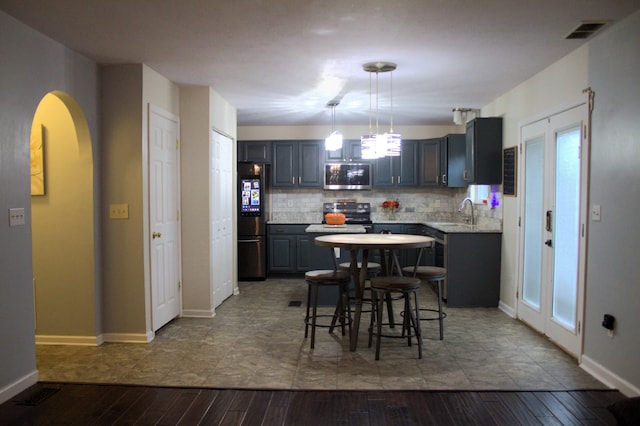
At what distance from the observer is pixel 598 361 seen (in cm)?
343

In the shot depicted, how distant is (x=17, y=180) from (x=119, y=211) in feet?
3.55

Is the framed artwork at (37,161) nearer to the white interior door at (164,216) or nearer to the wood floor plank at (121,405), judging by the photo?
the white interior door at (164,216)

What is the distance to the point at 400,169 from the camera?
7723 millimetres

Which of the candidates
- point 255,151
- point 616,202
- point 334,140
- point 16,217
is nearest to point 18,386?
point 16,217

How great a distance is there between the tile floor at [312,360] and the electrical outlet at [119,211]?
1129 mm

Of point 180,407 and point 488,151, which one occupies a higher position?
point 488,151

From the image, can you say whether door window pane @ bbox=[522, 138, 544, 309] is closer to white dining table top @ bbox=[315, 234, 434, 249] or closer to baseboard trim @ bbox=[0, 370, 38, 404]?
white dining table top @ bbox=[315, 234, 434, 249]

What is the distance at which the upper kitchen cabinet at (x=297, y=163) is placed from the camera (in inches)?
306

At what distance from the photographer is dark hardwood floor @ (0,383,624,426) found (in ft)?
9.14

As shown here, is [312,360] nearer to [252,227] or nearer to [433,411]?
[433,411]

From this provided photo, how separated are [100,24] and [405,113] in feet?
14.5

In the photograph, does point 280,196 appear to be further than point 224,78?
Yes

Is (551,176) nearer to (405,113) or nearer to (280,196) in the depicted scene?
(405,113)

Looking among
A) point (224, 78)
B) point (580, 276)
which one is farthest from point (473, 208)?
point (224, 78)
